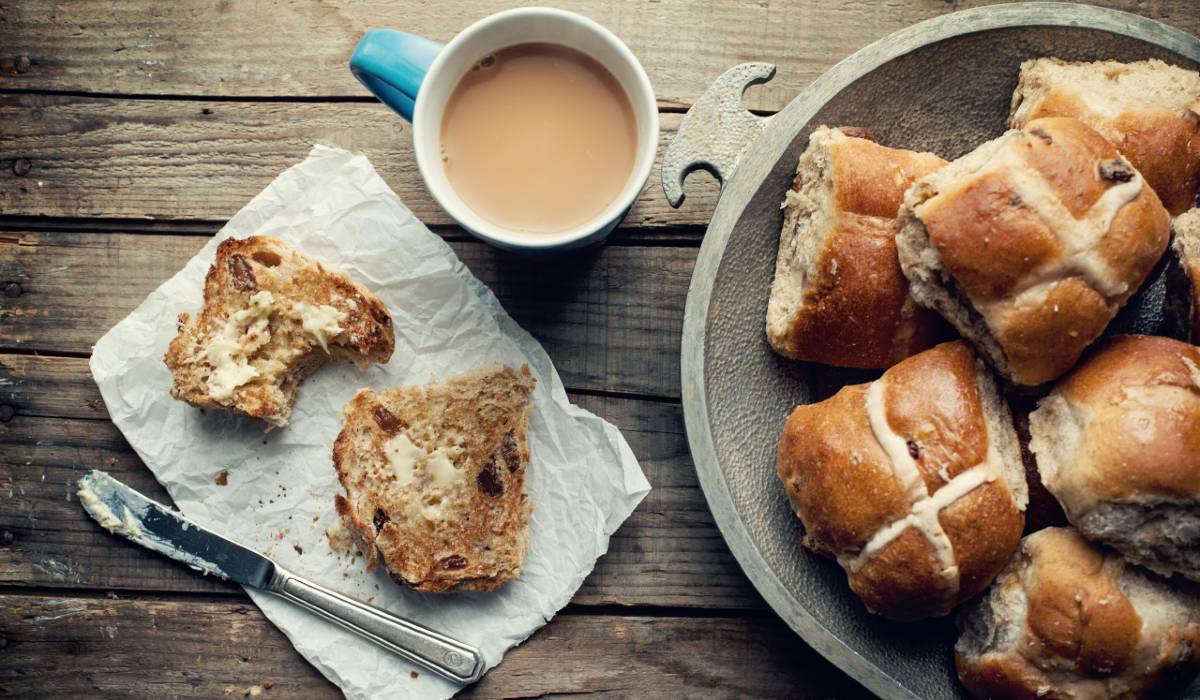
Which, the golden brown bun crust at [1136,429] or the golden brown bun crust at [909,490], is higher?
the golden brown bun crust at [1136,429]

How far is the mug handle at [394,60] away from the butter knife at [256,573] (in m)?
1.01

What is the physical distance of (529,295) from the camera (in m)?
1.85

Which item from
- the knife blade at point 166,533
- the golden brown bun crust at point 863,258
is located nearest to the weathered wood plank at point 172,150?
the golden brown bun crust at point 863,258

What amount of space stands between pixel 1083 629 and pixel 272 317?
1609mm

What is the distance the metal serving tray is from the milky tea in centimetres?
14

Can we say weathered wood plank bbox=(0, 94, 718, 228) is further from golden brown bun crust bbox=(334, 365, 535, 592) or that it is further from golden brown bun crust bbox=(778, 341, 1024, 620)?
golden brown bun crust bbox=(778, 341, 1024, 620)

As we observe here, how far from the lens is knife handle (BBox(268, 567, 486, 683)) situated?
1758 mm

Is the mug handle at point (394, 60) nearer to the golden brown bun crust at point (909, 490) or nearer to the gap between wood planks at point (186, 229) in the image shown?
the gap between wood planks at point (186, 229)

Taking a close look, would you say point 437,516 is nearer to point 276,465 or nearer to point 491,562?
point 491,562

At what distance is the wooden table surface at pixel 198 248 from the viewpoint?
182 centimetres

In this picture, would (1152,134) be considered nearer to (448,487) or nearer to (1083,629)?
(1083,629)

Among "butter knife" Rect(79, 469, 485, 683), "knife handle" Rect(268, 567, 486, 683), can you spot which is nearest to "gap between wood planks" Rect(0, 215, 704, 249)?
"butter knife" Rect(79, 469, 485, 683)

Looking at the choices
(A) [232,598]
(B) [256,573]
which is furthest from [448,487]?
(A) [232,598]

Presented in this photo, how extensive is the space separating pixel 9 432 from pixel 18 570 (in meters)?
0.31
